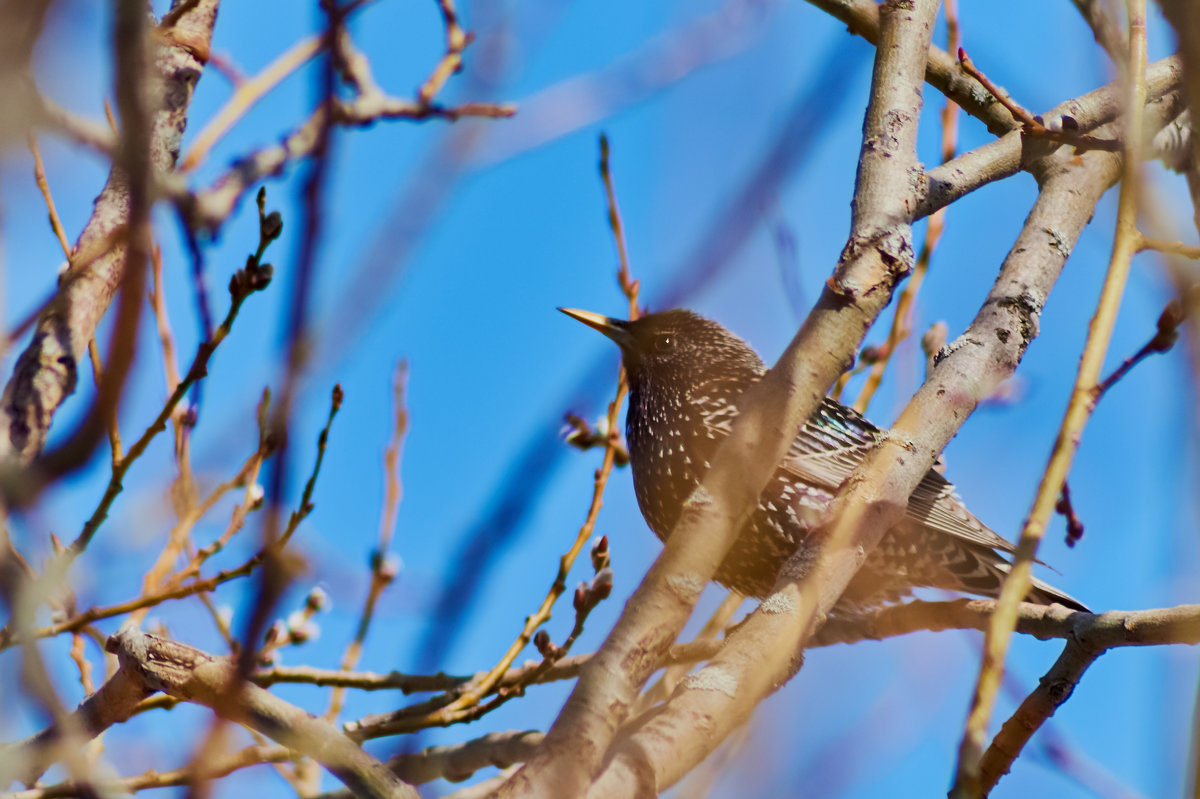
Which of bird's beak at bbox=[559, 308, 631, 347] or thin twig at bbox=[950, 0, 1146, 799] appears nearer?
thin twig at bbox=[950, 0, 1146, 799]

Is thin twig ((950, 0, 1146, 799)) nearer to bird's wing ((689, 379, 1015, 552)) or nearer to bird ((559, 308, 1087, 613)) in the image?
bird ((559, 308, 1087, 613))

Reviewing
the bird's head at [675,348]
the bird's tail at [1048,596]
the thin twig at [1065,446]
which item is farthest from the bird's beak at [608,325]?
the thin twig at [1065,446]

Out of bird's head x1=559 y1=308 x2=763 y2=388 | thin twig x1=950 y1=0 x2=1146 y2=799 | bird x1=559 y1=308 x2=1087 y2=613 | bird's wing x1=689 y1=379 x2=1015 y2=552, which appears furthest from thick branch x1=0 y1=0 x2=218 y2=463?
bird's head x1=559 y1=308 x2=763 y2=388

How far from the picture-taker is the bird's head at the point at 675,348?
17.5 feet

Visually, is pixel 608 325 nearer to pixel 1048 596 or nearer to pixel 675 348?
pixel 675 348

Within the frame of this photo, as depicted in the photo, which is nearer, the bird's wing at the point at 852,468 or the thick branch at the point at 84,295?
the thick branch at the point at 84,295

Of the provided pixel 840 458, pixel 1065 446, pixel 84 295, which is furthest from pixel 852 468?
pixel 84 295

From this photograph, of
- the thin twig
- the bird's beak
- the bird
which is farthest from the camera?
the bird's beak

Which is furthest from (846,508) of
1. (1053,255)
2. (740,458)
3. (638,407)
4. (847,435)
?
(638,407)

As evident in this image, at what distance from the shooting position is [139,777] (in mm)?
2953

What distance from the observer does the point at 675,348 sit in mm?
5488

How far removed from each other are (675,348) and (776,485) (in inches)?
48.2

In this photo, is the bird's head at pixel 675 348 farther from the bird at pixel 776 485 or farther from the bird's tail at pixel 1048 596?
the bird's tail at pixel 1048 596

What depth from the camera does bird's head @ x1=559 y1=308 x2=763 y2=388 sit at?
210 inches
